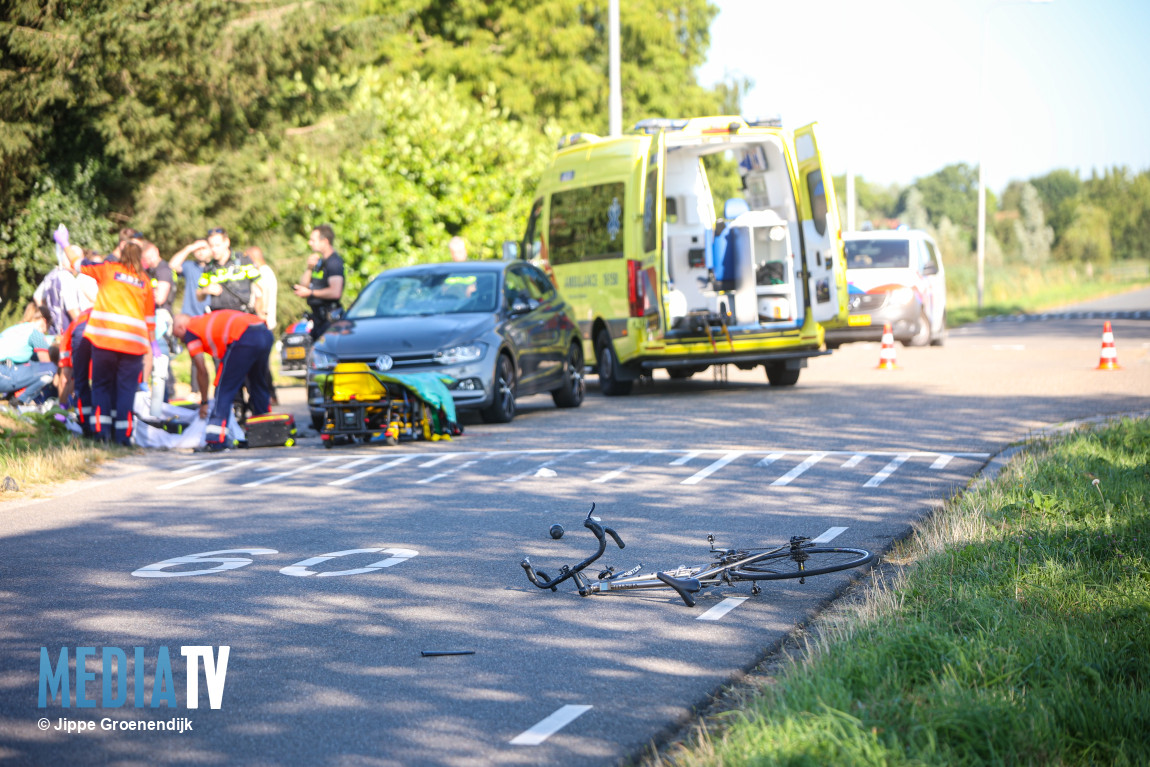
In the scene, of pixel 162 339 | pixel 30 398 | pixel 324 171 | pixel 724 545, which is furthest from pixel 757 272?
pixel 324 171

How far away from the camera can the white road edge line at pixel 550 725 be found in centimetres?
425

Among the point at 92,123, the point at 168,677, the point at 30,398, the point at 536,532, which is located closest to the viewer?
the point at 168,677

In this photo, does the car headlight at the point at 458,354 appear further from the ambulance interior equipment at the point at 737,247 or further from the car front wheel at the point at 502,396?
the ambulance interior equipment at the point at 737,247

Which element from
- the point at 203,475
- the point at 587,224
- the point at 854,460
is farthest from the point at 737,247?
the point at 203,475

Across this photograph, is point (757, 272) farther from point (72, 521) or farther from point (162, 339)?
point (72, 521)

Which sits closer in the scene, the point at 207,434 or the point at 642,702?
the point at 642,702

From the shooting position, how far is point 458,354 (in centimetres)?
1325

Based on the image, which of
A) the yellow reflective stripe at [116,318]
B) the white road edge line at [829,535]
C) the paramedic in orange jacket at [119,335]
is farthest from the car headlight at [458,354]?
the white road edge line at [829,535]

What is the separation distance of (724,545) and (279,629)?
2.59 m

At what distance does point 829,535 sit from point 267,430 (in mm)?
6829

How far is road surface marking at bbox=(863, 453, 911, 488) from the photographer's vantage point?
9.32 m

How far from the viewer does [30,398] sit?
14.3m

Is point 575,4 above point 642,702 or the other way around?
above

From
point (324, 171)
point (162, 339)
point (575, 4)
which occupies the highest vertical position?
point (575, 4)
